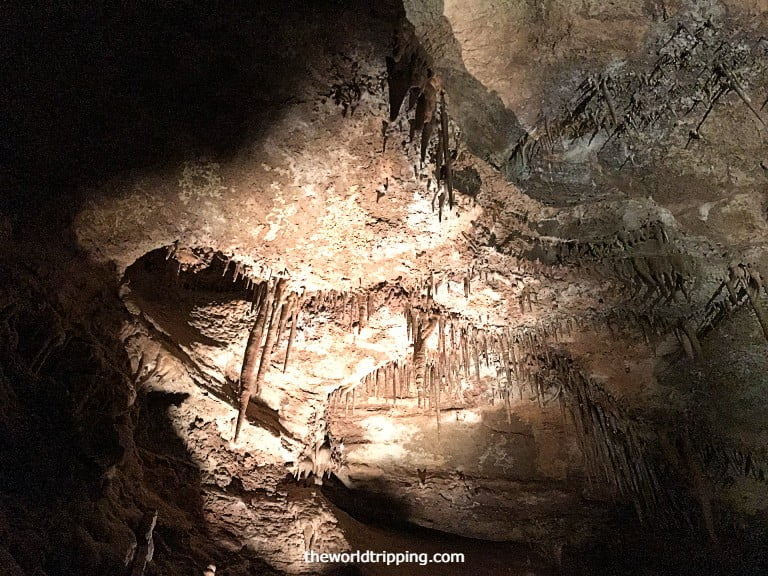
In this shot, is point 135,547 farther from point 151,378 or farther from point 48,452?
point 151,378

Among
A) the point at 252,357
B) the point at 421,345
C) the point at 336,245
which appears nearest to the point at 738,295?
the point at 421,345

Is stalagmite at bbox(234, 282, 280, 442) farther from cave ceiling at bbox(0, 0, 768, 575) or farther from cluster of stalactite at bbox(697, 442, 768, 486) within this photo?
cluster of stalactite at bbox(697, 442, 768, 486)

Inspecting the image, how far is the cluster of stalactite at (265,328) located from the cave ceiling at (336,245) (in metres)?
0.04

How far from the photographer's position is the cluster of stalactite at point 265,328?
16.0 feet

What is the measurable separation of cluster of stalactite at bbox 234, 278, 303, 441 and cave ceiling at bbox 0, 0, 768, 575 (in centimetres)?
4

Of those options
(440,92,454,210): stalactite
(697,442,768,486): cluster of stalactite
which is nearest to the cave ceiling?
(440,92,454,210): stalactite

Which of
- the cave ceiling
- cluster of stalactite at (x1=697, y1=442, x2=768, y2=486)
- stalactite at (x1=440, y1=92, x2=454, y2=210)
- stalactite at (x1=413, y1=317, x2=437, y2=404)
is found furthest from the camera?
cluster of stalactite at (x1=697, y1=442, x2=768, y2=486)

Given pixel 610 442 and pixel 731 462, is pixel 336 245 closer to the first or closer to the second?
pixel 610 442

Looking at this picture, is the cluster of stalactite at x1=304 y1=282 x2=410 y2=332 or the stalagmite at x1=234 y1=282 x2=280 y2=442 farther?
the cluster of stalactite at x1=304 y1=282 x2=410 y2=332

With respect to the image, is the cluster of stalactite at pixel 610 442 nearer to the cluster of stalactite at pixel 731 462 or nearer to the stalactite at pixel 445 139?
the cluster of stalactite at pixel 731 462

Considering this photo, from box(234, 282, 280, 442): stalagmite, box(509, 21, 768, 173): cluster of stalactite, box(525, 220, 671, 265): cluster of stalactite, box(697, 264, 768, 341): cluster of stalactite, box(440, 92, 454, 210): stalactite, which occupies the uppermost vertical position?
box(509, 21, 768, 173): cluster of stalactite

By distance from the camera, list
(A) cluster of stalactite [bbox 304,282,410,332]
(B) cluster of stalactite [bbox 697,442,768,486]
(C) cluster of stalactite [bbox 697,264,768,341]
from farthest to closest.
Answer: (B) cluster of stalactite [bbox 697,442,768,486] < (A) cluster of stalactite [bbox 304,282,410,332] < (C) cluster of stalactite [bbox 697,264,768,341]

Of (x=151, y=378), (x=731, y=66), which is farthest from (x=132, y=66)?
(x=731, y=66)

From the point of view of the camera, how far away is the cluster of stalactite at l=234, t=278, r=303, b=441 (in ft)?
16.0
